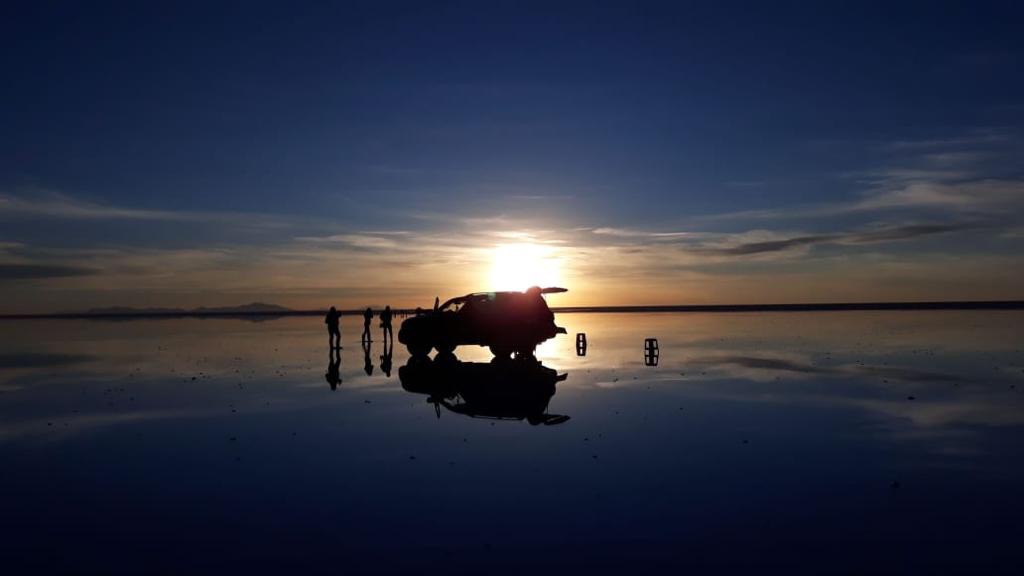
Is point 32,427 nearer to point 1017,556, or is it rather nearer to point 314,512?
point 314,512

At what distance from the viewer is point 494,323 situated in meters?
31.7

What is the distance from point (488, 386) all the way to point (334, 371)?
769 centimetres

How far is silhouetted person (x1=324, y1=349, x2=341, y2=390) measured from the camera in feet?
80.9

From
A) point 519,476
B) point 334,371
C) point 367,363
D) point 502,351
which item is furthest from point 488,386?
point 519,476

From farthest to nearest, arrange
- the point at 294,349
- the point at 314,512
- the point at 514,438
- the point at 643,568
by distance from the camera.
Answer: the point at 294,349 < the point at 514,438 < the point at 314,512 < the point at 643,568

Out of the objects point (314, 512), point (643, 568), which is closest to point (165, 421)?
point (314, 512)

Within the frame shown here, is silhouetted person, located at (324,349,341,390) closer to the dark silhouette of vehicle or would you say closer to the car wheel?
the dark silhouette of vehicle

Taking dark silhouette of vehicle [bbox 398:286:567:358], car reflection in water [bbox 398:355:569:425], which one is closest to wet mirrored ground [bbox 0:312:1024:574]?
car reflection in water [bbox 398:355:569:425]

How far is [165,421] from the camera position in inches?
671

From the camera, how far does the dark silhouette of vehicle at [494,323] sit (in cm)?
3138

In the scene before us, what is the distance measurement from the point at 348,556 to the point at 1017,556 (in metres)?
6.66

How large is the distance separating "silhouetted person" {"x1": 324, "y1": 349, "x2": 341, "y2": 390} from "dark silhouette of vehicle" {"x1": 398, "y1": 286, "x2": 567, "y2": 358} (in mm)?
3525

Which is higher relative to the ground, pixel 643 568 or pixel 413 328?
pixel 413 328

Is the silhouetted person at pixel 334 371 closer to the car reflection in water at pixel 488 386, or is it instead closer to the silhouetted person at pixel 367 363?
the silhouetted person at pixel 367 363
